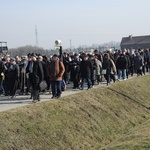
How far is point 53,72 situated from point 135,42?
79.7 meters

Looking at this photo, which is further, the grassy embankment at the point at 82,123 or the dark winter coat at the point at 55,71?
the dark winter coat at the point at 55,71

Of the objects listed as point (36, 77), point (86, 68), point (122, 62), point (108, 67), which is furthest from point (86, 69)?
point (122, 62)

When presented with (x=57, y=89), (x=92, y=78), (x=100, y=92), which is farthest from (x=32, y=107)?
(x=92, y=78)

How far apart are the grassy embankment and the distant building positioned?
72.7 meters

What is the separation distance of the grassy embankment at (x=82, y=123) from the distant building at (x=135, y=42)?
72657 mm

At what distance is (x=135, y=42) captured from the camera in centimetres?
9544

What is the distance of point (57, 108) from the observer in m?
15.0

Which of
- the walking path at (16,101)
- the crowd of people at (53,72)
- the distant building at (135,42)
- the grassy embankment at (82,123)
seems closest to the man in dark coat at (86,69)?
the crowd of people at (53,72)

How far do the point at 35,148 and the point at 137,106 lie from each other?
905cm

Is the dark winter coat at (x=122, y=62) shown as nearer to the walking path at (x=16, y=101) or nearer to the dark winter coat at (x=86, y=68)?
the dark winter coat at (x=86, y=68)

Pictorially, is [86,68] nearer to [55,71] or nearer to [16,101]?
[55,71]

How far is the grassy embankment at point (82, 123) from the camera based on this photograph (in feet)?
39.7

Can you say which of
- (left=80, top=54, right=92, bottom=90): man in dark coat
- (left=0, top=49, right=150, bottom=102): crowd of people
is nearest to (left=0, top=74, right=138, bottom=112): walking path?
(left=0, top=49, right=150, bottom=102): crowd of people

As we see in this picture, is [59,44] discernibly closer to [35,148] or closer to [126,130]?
[126,130]
